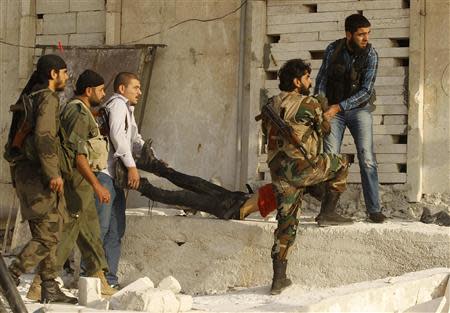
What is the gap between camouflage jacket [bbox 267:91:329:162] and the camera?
32.1ft

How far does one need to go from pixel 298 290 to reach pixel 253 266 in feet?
2.23

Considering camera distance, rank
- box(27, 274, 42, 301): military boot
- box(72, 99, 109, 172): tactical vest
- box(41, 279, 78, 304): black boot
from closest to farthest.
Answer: box(41, 279, 78, 304): black boot → box(27, 274, 42, 301): military boot → box(72, 99, 109, 172): tactical vest

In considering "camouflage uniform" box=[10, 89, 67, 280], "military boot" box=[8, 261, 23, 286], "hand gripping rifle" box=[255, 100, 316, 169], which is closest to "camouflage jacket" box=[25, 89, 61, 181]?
"camouflage uniform" box=[10, 89, 67, 280]

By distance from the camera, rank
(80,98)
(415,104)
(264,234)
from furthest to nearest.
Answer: (415,104) < (264,234) < (80,98)

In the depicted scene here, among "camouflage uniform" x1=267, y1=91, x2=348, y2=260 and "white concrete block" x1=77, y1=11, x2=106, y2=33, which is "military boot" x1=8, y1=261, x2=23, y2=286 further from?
"white concrete block" x1=77, y1=11, x2=106, y2=33

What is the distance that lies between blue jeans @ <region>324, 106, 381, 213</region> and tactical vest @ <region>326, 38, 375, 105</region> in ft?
0.55

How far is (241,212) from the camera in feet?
36.1

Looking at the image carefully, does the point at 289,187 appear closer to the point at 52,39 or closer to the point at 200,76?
the point at 200,76

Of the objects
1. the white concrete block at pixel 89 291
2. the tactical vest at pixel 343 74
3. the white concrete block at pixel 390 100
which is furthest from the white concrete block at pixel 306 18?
the white concrete block at pixel 89 291

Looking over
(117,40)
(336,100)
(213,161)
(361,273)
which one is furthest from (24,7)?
(361,273)

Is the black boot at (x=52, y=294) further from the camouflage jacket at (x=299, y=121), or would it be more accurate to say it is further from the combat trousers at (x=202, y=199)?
the combat trousers at (x=202, y=199)

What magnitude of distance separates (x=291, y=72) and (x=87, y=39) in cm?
472

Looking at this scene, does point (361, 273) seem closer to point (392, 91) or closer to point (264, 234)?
point (264, 234)

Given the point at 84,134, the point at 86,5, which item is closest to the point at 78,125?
the point at 84,134
